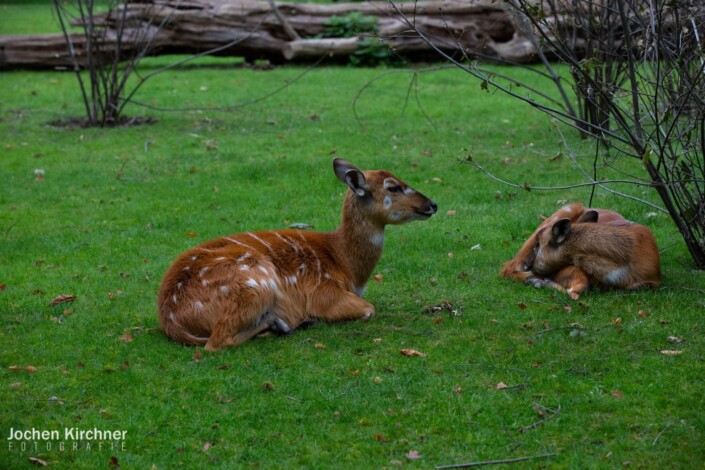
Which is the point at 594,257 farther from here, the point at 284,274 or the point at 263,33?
the point at 263,33

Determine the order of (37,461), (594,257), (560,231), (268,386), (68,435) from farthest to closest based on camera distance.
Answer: (560,231) < (594,257) < (268,386) < (68,435) < (37,461)

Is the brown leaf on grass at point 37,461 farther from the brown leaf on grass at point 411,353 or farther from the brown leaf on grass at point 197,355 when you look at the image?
the brown leaf on grass at point 411,353

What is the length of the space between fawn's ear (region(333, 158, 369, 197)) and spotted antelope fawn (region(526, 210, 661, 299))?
172 centimetres

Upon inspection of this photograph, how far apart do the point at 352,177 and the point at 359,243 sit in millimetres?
555

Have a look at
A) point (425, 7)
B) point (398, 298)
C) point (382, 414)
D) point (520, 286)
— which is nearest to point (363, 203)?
point (398, 298)

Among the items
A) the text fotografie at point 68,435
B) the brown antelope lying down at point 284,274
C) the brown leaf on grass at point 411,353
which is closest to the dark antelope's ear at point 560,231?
the brown antelope lying down at point 284,274

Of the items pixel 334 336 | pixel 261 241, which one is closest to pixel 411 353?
pixel 334 336

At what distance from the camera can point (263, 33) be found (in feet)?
63.2

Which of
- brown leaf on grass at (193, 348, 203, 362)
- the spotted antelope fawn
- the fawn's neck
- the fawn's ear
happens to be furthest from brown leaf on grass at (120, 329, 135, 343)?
the spotted antelope fawn

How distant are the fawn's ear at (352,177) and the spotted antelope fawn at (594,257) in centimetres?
172

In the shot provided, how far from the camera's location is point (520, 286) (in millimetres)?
8008

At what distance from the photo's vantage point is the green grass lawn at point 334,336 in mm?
5340

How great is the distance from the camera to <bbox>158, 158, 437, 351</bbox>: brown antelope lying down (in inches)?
266

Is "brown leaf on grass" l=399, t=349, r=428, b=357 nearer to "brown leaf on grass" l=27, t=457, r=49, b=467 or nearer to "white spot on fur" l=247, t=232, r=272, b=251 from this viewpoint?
"white spot on fur" l=247, t=232, r=272, b=251
